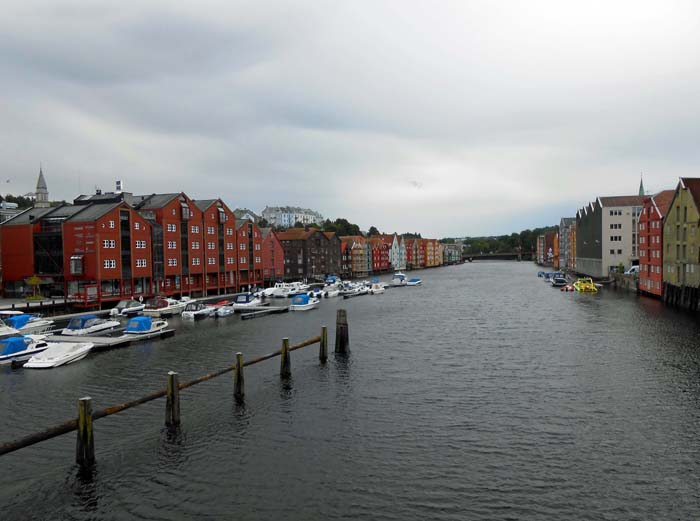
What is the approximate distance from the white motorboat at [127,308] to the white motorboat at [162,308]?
92 centimetres

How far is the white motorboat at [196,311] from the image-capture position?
63.0 m

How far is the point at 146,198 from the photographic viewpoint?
80438mm

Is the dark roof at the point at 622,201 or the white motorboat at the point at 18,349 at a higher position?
the dark roof at the point at 622,201

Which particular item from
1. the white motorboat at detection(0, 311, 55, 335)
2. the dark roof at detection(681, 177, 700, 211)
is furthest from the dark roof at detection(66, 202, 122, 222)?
the dark roof at detection(681, 177, 700, 211)

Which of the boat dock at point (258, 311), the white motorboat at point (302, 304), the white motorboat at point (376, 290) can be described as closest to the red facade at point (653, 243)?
the white motorboat at point (376, 290)

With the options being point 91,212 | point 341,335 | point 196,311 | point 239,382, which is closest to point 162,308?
point 196,311

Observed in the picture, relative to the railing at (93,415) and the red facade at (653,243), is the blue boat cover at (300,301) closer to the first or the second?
the railing at (93,415)

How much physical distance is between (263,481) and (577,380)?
2036 centimetres

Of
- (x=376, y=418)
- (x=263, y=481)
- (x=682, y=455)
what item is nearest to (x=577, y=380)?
(x=682, y=455)

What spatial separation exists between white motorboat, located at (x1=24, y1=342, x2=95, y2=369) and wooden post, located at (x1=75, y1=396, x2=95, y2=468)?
65.9ft

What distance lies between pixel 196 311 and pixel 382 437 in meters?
46.9

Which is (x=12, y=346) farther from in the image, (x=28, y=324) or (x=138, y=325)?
(x=28, y=324)

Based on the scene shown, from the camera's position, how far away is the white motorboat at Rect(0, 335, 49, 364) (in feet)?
121

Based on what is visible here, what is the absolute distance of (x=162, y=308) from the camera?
64.8 m
